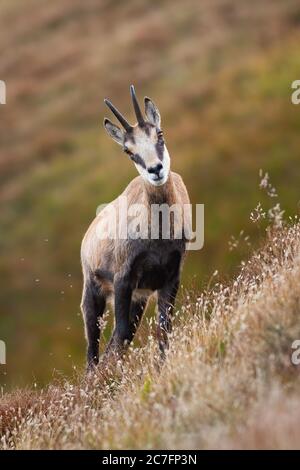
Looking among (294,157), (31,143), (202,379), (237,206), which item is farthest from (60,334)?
(202,379)

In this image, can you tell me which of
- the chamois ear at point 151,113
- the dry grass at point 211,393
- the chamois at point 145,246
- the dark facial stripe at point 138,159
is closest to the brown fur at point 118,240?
the chamois at point 145,246

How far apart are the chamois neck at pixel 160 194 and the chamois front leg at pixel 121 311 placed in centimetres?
118

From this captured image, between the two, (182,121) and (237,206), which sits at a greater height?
(182,121)

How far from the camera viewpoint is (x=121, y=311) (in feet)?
45.6

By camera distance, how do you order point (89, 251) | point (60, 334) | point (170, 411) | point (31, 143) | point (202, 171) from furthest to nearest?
point (31, 143)
point (202, 171)
point (60, 334)
point (89, 251)
point (170, 411)

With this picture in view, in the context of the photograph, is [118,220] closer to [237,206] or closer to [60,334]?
[60,334]

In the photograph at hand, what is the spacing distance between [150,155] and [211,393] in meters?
5.02

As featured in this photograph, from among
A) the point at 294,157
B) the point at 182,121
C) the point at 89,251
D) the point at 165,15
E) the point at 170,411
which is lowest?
the point at 170,411

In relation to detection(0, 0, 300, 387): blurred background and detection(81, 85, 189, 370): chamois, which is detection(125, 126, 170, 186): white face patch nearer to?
detection(81, 85, 189, 370): chamois

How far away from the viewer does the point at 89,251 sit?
1528 centimetres

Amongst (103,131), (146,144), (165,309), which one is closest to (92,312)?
(165,309)

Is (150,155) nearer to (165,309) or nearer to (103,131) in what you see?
(165,309)

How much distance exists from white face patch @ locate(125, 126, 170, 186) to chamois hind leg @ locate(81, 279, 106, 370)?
252 cm

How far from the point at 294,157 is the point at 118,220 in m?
30.2
